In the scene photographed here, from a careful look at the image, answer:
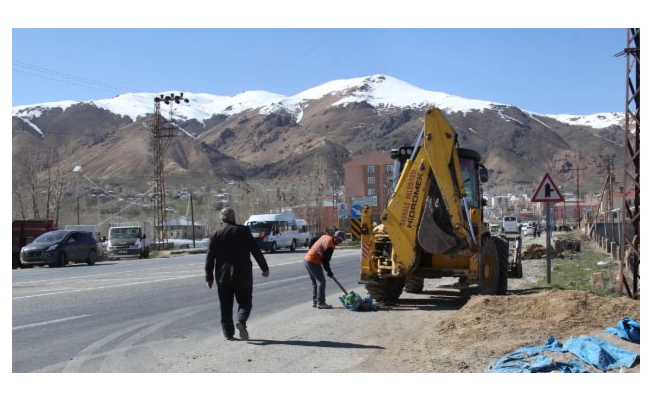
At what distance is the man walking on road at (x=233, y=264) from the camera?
9.70 meters

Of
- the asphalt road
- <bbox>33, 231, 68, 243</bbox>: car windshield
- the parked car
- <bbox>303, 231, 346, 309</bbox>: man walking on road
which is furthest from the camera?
<bbox>33, 231, 68, 243</bbox>: car windshield

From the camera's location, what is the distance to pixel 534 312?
10656 millimetres

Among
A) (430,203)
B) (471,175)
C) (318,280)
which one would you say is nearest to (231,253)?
(318,280)

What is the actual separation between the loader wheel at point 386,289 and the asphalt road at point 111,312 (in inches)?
58.7

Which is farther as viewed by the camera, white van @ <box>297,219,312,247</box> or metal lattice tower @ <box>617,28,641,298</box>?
white van @ <box>297,219,312,247</box>

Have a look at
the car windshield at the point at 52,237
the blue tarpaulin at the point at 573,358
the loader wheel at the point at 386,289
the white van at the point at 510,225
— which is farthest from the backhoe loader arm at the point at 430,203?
the white van at the point at 510,225

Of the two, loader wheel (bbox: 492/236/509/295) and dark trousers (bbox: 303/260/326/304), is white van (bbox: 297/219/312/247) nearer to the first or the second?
loader wheel (bbox: 492/236/509/295)

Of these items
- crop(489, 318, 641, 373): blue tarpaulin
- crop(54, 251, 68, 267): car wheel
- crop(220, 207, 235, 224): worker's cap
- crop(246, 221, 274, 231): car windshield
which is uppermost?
crop(220, 207, 235, 224): worker's cap

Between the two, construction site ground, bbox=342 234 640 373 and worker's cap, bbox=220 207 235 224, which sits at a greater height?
worker's cap, bbox=220 207 235 224

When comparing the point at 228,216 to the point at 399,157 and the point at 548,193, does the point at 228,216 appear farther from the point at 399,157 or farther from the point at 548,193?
the point at 548,193

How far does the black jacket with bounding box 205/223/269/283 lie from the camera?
31.8 ft

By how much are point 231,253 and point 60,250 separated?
2403 centimetres

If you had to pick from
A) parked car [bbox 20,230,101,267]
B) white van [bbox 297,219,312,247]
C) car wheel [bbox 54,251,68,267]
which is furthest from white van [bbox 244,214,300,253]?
car wheel [bbox 54,251,68,267]

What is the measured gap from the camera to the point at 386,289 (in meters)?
14.5
